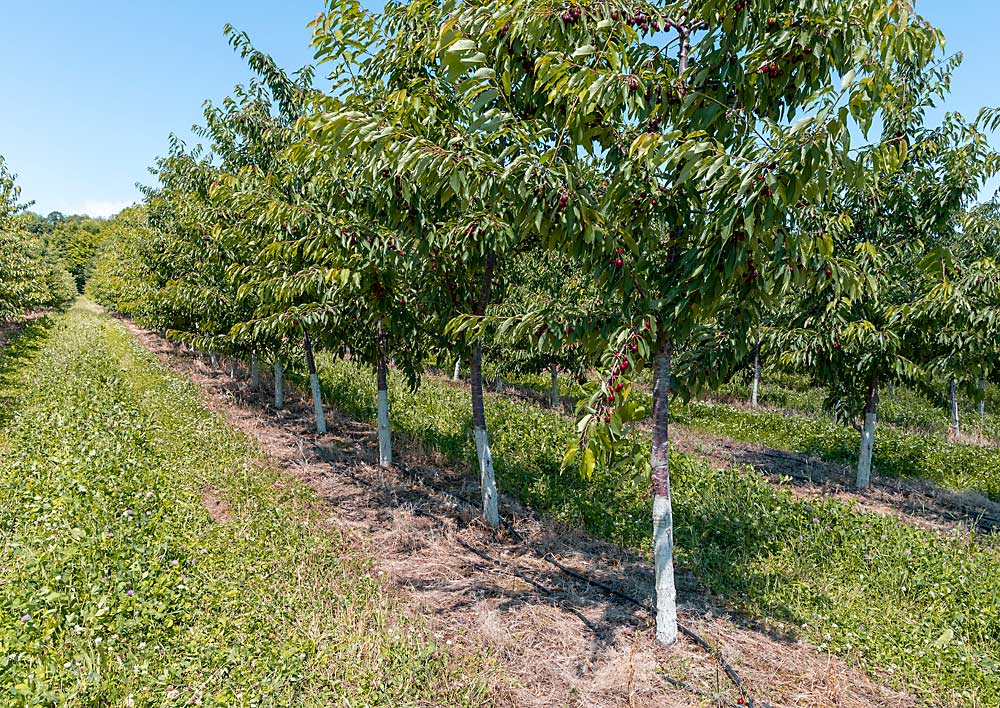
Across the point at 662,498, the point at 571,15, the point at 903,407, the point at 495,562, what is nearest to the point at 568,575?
the point at 495,562

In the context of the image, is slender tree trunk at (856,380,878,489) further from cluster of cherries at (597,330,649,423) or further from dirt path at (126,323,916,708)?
cluster of cherries at (597,330,649,423)

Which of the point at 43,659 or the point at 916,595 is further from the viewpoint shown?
the point at 916,595

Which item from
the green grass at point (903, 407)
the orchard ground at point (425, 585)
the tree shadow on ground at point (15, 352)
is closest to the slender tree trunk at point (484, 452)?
the orchard ground at point (425, 585)

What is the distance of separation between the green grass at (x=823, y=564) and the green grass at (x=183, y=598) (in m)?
2.22

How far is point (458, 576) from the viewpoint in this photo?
5.39 metres

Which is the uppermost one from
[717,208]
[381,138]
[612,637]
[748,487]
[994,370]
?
[381,138]

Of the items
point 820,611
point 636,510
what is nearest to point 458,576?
point 636,510

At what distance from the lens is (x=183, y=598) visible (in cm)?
429

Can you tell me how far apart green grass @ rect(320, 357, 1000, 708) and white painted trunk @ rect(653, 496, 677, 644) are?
11.3 inches

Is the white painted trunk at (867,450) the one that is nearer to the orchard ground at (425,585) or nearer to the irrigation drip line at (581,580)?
the orchard ground at (425,585)

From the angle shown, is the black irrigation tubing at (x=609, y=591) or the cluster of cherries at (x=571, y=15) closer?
the cluster of cherries at (x=571, y=15)

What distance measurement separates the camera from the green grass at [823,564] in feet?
14.4

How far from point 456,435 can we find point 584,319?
21.1 ft

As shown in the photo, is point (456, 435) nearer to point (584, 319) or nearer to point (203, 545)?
point (203, 545)
